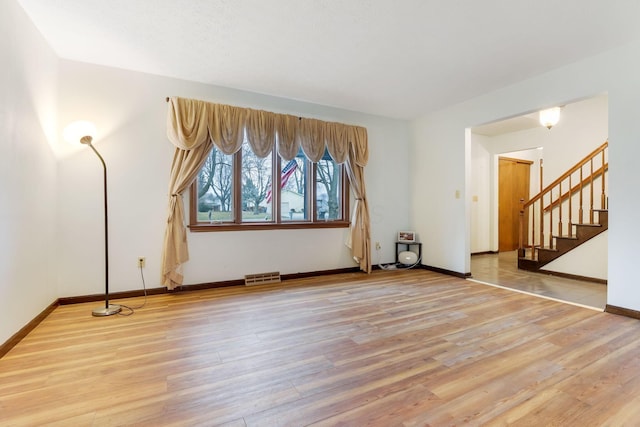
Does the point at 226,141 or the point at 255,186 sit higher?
the point at 226,141

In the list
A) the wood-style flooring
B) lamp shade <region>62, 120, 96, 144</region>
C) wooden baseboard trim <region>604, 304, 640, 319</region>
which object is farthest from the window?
wooden baseboard trim <region>604, 304, 640, 319</region>

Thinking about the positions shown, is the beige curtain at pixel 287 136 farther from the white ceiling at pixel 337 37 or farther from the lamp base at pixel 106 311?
the lamp base at pixel 106 311

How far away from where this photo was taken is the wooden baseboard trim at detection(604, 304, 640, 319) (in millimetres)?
2807

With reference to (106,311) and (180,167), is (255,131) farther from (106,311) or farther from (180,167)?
(106,311)

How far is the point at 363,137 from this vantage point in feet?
15.6

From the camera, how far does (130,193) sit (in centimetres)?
345

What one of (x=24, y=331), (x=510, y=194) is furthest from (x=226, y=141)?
(x=510, y=194)

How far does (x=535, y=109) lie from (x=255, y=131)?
3.47m

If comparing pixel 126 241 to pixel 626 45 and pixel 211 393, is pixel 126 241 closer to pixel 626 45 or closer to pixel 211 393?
pixel 211 393

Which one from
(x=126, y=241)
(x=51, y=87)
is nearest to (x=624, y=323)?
(x=126, y=241)

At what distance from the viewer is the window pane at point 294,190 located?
438 cm

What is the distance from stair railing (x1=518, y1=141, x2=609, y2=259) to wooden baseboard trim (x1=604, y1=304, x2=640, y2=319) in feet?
6.22

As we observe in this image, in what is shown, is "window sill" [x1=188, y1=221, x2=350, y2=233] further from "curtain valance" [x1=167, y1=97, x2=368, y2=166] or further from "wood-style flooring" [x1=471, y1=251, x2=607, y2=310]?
"wood-style flooring" [x1=471, y1=251, x2=607, y2=310]

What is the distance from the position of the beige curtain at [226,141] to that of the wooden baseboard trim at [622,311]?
108 inches
